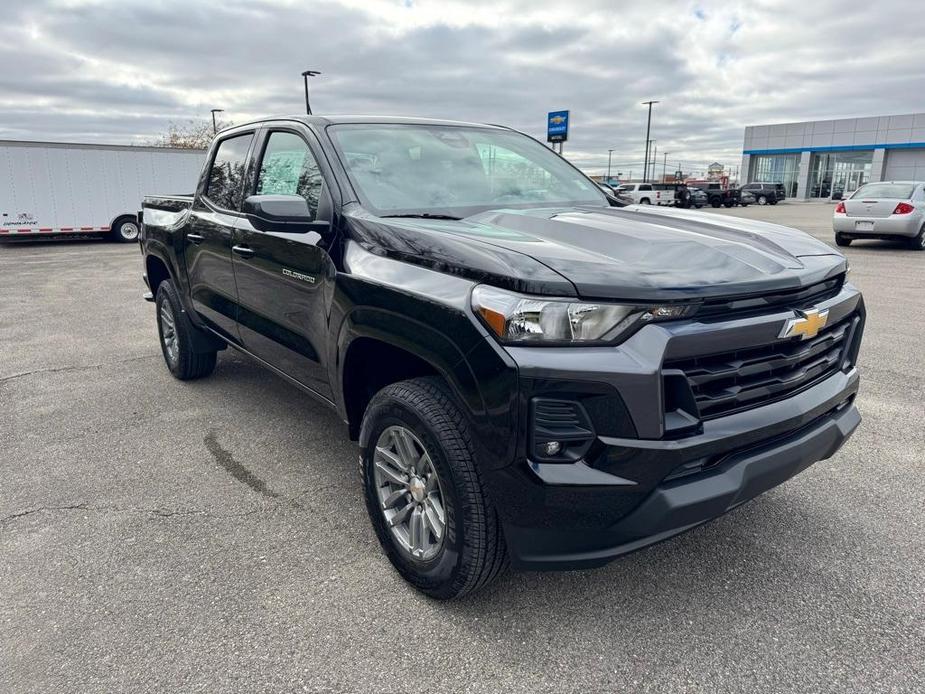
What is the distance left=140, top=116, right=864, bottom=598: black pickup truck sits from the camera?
2.05 metres

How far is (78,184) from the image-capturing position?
1764 centimetres

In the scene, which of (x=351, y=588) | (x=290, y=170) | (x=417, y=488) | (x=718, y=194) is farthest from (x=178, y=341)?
(x=718, y=194)

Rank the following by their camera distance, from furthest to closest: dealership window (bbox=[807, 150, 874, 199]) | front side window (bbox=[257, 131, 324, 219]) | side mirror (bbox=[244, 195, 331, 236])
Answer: dealership window (bbox=[807, 150, 874, 199]) < front side window (bbox=[257, 131, 324, 219]) < side mirror (bbox=[244, 195, 331, 236])

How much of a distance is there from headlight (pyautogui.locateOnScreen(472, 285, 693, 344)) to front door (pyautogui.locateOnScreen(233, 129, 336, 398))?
1125mm

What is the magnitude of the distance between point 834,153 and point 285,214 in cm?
6704

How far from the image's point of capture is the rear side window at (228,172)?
414cm

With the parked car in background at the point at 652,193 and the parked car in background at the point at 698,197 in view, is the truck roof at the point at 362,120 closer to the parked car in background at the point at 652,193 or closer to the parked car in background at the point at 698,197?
the parked car in background at the point at 652,193

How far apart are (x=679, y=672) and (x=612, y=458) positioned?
81 centimetres

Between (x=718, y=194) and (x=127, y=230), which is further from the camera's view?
(x=718, y=194)

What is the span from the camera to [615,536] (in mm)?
2107

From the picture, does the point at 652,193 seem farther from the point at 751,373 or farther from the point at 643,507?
the point at 643,507

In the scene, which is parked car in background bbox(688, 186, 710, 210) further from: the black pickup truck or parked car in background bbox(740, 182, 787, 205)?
the black pickup truck

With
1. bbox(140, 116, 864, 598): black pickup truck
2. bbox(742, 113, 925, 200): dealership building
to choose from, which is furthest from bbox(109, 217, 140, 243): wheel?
bbox(742, 113, 925, 200): dealership building

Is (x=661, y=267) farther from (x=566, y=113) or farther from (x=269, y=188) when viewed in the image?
(x=566, y=113)
